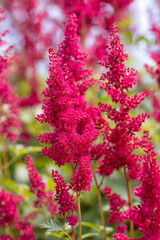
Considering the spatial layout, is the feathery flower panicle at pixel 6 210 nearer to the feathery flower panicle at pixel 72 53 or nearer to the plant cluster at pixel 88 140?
the plant cluster at pixel 88 140

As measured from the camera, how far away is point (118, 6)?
2.87 metres

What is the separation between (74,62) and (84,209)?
143 centimetres

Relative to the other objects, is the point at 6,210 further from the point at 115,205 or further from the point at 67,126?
the point at 67,126

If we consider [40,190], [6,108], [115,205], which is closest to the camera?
[115,205]

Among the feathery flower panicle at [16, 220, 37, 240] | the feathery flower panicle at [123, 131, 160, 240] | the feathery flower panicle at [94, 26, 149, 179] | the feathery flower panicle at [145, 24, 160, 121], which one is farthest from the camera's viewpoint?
the feathery flower panicle at [145, 24, 160, 121]

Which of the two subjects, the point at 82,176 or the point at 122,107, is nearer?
the point at 82,176

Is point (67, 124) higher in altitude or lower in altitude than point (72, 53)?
lower

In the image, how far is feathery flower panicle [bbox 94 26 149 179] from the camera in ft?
4.94

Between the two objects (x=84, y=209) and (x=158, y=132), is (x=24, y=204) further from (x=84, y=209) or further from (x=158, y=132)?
(x=158, y=132)

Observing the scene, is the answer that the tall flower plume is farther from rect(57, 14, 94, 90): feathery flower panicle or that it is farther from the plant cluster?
rect(57, 14, 94, 90): feathery flower panicle

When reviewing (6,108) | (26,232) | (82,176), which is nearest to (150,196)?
(82,176)

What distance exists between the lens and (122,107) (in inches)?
62.3

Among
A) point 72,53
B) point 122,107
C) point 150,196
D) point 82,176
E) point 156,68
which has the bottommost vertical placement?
point 150,196

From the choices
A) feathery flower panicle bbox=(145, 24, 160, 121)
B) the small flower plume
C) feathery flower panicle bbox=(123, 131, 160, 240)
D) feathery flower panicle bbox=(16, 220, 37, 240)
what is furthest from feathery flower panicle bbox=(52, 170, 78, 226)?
feathery flower panicle bbox=(145, 24, 160, 121)
